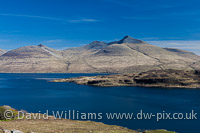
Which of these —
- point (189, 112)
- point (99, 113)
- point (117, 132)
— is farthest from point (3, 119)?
point (189, 112)

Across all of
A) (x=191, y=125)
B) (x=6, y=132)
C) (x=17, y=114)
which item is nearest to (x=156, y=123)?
(x=191, y=125)

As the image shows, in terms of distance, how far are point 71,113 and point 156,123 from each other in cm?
3480

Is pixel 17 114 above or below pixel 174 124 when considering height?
above

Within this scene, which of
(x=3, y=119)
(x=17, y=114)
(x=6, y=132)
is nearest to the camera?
(x=6, y=132)

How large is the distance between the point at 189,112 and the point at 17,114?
71.5 meters

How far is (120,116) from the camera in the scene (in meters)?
84.4

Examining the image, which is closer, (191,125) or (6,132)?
(6,132)

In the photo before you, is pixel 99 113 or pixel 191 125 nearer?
pixel 191 125

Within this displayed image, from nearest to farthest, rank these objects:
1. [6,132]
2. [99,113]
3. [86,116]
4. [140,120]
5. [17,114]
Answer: [6,132]
[17,114]
[140,120]
[86,116]
[99,113]

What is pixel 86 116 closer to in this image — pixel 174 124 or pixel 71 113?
pixel 71 113

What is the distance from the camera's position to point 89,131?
4766 centimetres

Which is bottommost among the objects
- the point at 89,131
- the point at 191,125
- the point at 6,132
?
the point at 191,125

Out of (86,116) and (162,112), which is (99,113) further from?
(162,112)

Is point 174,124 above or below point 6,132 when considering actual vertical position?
below
